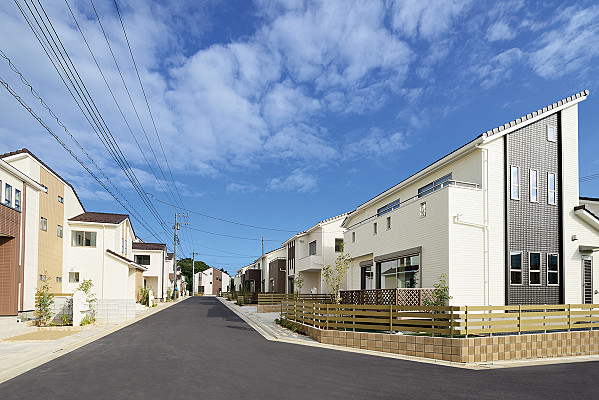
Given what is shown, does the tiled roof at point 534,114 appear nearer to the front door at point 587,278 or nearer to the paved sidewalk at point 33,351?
the front door at point 587,278

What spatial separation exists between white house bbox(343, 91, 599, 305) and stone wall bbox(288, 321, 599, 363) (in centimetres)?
371

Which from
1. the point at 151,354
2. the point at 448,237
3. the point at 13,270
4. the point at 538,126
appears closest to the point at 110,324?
the point at 13,270

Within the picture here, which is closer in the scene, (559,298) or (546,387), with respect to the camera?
(546,387)

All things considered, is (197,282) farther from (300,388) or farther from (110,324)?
(300,388)

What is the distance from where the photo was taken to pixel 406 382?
8789 mm

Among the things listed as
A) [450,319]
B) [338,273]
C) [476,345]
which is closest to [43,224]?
[338,273]

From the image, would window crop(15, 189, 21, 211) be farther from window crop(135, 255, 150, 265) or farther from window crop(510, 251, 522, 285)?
window crop(135, 255, 150, 265)

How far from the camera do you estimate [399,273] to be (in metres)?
20.5

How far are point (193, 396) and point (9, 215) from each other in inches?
622

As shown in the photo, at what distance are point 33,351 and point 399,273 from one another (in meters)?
14.3

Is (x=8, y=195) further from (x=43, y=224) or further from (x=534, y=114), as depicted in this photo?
(x=534, y=114)

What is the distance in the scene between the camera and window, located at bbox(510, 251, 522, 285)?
17.4 m

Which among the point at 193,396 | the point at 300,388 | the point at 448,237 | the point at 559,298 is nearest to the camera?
the point at 193,396

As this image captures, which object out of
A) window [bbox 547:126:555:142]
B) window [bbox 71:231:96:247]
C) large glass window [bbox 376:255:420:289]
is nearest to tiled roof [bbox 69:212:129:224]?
window [bbox 71:231:96:247]
